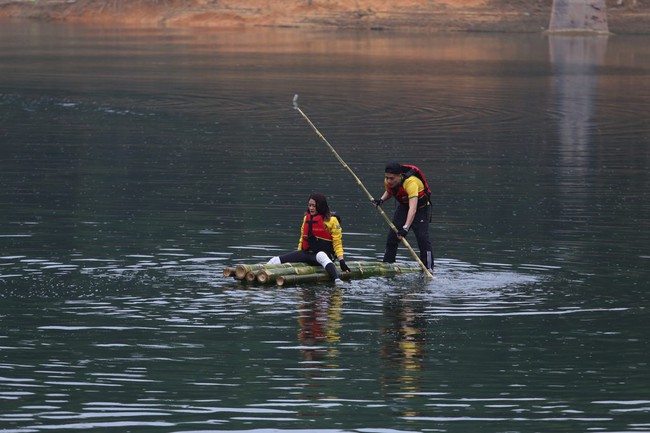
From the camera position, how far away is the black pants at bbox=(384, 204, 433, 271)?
2131 cm

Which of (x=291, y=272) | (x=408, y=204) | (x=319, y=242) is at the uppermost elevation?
(x=408, y=204)

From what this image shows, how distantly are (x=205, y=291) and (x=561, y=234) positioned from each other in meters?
7.39

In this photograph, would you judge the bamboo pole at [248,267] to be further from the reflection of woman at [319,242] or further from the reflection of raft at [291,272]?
the reflection of woman at [319,242]

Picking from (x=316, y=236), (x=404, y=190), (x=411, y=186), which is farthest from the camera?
(x=404, y=190)

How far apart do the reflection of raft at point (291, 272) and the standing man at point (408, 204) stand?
656 millimetres

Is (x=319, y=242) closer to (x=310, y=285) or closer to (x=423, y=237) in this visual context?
(x=310, y=285)

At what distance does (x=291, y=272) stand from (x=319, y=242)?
638 millimetres

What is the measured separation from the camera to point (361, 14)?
104375 millimetres

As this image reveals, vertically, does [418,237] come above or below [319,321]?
above

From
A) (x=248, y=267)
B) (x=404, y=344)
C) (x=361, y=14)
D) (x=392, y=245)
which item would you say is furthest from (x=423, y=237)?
(x=361, y=14)

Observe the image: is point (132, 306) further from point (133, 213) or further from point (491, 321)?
point (133, 213)

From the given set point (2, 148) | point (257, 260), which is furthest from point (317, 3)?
point (257, 260)

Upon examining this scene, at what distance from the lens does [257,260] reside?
72.6 ft

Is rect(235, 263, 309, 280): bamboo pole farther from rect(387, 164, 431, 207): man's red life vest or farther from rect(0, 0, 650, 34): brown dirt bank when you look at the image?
rect(0, 0, 650, 34): brown dirt bank
